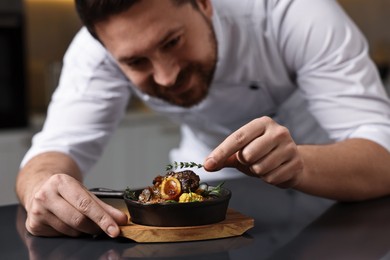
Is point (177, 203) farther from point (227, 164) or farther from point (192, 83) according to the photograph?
point (192, 83)

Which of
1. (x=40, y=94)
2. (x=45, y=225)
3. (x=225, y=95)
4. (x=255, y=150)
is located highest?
(x=255, y=150)

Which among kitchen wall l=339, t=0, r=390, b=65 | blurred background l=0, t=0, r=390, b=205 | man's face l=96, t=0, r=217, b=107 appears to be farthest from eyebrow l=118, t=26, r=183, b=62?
kitchen wall l=339, t=0, r=390, b=65

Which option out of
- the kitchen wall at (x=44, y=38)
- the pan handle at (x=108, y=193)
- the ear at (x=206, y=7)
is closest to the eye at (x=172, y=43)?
the ear at (x=206, y=7)

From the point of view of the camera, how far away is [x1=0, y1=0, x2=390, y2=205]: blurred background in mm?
3545

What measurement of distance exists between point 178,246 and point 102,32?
2.23 feet

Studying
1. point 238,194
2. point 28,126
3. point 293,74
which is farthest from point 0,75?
point 238,194

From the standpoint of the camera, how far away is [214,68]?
6.10 ft

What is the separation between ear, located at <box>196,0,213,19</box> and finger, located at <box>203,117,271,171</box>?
1.96ft

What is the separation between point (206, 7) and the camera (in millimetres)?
1828

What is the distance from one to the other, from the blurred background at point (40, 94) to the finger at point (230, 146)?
7.99ft

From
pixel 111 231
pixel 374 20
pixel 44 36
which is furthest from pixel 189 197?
pixel 374 20

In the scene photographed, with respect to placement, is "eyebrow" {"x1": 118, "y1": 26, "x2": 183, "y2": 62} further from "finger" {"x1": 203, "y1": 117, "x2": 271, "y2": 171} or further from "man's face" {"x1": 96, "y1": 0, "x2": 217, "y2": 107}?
"finger" {"x1": 203, "y1": 117, "x2": 271, "y2": 171}

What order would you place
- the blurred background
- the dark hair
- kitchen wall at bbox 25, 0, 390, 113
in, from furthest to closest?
kitchen wall at bbox 25, 0, 390, 113
the blurred background
the dark hair

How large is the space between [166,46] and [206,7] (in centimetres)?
23
